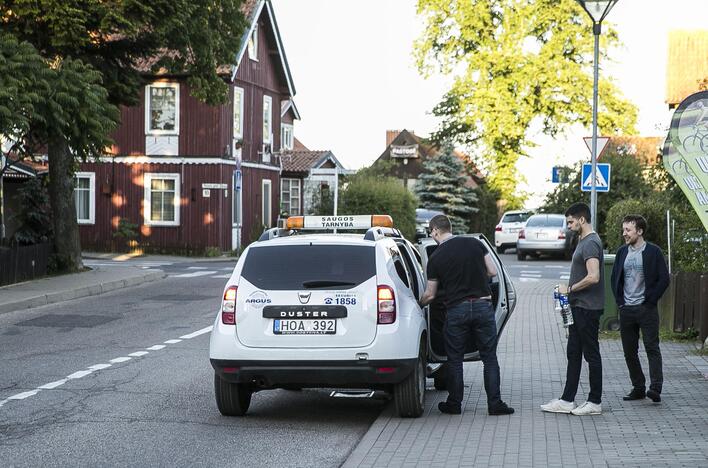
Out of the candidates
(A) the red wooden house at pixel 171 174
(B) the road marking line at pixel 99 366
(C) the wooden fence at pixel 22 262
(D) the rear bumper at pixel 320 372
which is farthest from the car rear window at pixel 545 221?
(D) the rear bumper at pixel 320 372

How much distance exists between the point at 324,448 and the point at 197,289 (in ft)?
56.0

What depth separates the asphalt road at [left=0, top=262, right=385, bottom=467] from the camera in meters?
8.23

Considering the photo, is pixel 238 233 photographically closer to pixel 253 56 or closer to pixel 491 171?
pixel 253 56

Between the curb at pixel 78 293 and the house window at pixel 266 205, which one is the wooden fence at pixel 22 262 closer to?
the curb at pixel 78 293

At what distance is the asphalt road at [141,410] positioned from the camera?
823 cm

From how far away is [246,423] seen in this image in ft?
31.6

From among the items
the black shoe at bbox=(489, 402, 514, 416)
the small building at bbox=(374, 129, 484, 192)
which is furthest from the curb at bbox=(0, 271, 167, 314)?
the small building at bbox=(374, 129, 484, 192)

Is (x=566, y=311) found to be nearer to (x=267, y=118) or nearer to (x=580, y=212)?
(x=580, y=212)

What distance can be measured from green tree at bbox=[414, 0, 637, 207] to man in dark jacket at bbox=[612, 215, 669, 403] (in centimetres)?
4435

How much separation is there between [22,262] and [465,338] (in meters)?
17.2

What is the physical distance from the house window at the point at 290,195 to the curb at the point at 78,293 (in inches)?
1006

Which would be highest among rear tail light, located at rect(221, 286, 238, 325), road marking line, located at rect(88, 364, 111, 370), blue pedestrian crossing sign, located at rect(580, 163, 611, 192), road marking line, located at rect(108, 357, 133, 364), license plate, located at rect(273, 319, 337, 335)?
blue pedestrian crossing sign, located at rect(580, 163, 611, 192)

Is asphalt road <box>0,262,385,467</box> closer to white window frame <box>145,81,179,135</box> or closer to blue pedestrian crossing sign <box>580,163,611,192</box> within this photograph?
blue pedestrian crossing sign <box>580,163,611,192</box>

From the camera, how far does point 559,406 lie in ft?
32.5
